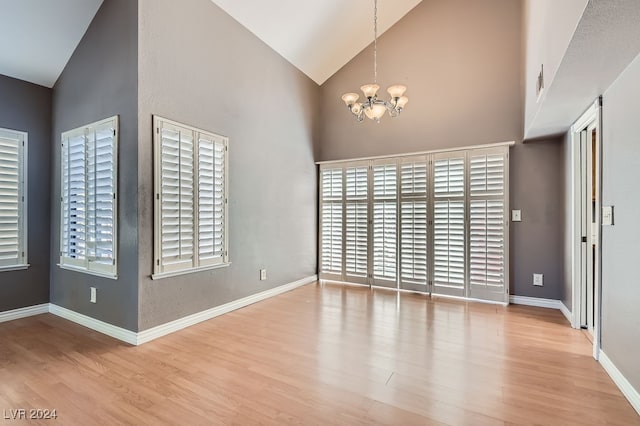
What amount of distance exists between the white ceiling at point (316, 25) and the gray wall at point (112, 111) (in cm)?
119

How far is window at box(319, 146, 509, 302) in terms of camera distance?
416 cm

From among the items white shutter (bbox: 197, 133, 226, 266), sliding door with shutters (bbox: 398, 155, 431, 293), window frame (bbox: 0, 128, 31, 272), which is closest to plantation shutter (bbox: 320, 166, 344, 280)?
sliding door with shutters (bbox: 398, 155, 431, 293)

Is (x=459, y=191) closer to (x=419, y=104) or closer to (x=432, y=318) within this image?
(x=419, y=104)

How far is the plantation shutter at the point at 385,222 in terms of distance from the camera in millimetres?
4815

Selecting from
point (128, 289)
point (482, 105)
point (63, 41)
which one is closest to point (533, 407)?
point (128, 289)

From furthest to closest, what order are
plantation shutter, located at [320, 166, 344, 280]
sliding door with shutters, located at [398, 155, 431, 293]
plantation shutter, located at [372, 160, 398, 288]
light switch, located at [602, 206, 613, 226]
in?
plantation shutter, located at [320, 166, 344, 280] → plantation shutter, located at [372, 160, 398, 288] → sliding door with shutters, located at [398, 155, 431, 293] → light switch, located at [602, 206, 613, 226]

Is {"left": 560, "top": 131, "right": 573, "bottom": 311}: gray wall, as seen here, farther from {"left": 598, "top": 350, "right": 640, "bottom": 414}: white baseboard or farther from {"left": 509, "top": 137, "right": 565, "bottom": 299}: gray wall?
{"left": 598, "top": 350, "right": 640, "bottom": 414}: white baseboard

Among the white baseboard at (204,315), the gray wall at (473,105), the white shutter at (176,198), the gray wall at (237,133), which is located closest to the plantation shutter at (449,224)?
the gray wall at (473,105)

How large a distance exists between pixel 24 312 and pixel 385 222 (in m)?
4.70

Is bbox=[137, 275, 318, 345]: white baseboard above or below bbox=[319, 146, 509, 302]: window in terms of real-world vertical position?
below

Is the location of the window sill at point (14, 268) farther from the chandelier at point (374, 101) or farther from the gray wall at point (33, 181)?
the chandelier at point (374, 101)

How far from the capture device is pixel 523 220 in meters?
4.12

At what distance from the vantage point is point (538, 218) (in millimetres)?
4059

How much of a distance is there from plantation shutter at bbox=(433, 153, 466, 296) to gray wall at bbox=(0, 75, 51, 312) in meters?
5.02
